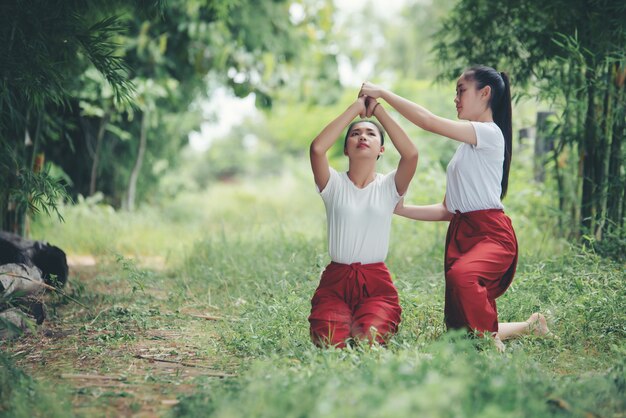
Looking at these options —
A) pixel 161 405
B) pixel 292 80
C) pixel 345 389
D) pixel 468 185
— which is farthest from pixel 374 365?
pixel 292 80

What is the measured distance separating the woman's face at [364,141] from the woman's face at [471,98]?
48 centimetres

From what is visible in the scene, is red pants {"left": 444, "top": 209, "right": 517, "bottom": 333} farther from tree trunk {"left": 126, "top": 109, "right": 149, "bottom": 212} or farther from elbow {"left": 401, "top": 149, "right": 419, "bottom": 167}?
tree trunk {"left": 126, "top": 109, "right": 149, "bottom": 212}

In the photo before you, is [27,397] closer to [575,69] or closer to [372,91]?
[372,91]

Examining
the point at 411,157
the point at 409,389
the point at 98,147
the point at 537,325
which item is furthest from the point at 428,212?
the point at 98,147

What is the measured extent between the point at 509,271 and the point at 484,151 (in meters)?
0.67

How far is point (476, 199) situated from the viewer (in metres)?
3.52

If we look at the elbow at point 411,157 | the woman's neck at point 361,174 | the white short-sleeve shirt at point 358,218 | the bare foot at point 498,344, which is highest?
the elbow at point 411,157

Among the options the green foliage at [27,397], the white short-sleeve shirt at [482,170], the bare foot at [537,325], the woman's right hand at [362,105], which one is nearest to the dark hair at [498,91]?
the white short-sleeve shirt at [482,170]

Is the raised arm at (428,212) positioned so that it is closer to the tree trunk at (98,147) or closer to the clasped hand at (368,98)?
the clasped hand at (368,98)

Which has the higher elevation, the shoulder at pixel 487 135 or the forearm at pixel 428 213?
the shoulder at pixel 487 135

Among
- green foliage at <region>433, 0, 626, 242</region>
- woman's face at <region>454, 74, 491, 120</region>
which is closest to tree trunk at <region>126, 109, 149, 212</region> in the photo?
green foliage at <region>433, 0, 626, 242</region>

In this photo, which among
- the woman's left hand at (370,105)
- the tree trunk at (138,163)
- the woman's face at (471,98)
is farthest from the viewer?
the tree trunk at (138,163)

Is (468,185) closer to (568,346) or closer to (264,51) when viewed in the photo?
(568,346)

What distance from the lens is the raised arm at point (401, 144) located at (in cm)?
337
